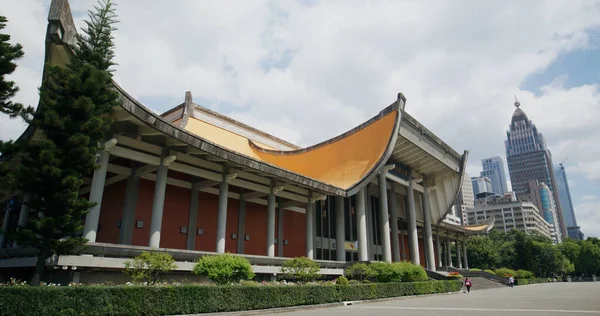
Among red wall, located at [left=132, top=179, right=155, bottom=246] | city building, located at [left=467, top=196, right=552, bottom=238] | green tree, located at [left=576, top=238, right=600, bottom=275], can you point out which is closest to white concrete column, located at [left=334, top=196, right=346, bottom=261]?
red wall, located at [left=132, top=179, right=155, bottom=246]

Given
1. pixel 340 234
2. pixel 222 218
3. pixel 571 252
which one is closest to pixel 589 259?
pixel 571 252

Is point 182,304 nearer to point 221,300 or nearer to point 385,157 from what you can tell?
point 221,300

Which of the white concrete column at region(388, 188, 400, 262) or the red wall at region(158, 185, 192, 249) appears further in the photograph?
the white concrete column at region(388, 188, 400, 262)

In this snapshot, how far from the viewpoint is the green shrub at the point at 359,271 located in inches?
747

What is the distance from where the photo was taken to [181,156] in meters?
16.0

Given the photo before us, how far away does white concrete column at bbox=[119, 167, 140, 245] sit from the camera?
51.8ft

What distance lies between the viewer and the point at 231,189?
20734 millimetres

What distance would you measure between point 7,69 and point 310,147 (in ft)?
67.3

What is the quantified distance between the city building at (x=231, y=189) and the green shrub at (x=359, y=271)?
2.32 ft

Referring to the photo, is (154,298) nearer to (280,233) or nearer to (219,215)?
(219,215)

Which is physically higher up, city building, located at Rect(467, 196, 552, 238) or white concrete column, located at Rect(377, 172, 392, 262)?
city building, located at Rect(467, 196, 552, 238)

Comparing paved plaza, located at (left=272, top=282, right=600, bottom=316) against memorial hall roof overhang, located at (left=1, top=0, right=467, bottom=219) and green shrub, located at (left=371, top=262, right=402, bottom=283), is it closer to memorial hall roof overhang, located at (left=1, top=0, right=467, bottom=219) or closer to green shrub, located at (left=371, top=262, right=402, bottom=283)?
green shrub, located at (left=371, top=262, right=402, bottom=283)

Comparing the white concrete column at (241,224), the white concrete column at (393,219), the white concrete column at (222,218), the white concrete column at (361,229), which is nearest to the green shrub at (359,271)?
the white concrete column at (361,229)

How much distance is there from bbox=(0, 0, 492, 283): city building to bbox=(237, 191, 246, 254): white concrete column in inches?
2.1
